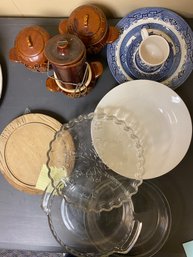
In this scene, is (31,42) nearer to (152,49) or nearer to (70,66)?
(70,66)

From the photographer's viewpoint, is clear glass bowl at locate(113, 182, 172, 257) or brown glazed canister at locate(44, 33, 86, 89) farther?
clear glass bowl at locate(113, 182, 172, 257)

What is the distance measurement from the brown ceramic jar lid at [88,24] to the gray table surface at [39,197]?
98 mm

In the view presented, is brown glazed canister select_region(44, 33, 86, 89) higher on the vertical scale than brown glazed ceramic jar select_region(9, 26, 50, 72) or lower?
higher

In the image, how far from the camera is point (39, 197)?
0.72 metres

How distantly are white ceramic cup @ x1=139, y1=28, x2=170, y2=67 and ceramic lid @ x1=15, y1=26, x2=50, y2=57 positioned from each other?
20 cm

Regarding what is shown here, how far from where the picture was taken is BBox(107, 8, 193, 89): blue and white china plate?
708mm

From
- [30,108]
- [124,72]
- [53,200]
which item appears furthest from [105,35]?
[53,200]

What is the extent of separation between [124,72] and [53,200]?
12.2 inches

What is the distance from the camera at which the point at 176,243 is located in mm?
682

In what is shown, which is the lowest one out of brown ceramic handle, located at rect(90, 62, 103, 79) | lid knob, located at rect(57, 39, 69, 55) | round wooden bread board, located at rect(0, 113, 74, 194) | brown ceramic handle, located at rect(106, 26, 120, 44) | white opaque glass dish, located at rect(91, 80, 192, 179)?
round wooden bread board, located at rect(0, 113, 74, 194)

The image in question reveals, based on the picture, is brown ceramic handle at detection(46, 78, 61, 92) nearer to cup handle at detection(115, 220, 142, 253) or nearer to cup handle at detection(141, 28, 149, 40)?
cup handle at detection(141, 28, 149, 40)

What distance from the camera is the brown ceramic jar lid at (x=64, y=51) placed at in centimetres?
57

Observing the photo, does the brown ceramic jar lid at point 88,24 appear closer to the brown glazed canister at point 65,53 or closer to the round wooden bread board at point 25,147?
the brown glazed canister at point 65,53

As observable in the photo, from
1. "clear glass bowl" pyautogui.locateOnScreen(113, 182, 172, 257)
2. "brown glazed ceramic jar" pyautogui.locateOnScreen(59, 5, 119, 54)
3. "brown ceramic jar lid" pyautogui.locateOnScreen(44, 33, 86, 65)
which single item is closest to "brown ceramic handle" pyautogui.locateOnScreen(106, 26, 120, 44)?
"brown glazed ceramic jar" pyautogui.locateOnScreen(59, 5, 119, 54)
